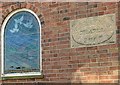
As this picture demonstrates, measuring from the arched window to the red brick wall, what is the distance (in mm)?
153

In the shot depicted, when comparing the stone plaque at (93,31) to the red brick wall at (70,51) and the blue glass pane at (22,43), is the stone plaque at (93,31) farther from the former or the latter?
the blue glass pane at (22,43)

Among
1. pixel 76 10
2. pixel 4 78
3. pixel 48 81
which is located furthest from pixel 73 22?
pixel 4 78

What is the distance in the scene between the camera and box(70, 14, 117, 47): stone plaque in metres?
6.99

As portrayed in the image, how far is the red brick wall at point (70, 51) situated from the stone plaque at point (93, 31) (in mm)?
76

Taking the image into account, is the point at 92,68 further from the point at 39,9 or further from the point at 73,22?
the point at 39,9

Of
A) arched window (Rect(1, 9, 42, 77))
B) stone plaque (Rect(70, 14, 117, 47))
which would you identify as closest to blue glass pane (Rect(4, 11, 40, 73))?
arched window (Rect(1, 9, 42, 77))

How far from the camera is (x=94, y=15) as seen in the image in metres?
7.25

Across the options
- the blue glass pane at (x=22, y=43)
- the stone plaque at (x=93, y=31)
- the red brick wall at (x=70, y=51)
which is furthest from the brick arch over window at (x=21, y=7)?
the stone plaque at (x=93, y=31)

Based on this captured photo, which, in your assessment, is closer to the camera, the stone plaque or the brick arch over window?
the stone plaque

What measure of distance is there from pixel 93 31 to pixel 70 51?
63cm

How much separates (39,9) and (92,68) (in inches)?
70.4

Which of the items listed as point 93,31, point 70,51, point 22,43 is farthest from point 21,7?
point 93,31

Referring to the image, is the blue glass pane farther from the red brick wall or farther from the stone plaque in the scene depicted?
the stone plaque

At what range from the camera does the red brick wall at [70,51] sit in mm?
6984
